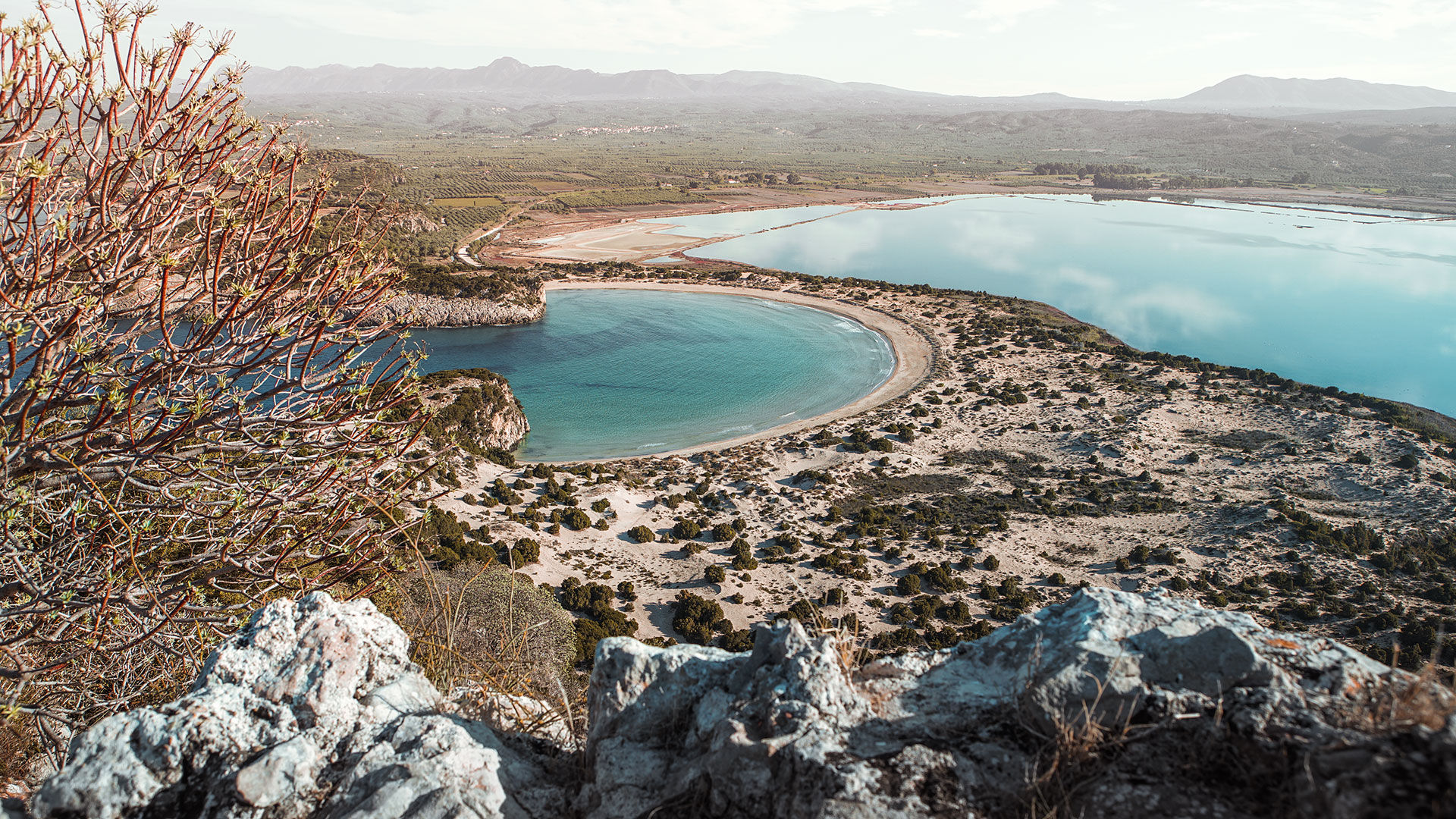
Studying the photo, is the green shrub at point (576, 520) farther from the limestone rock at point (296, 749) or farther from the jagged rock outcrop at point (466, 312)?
the jagged rock outcrop at point (466, 312)

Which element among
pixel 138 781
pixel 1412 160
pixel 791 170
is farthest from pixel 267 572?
pixel 1412 160

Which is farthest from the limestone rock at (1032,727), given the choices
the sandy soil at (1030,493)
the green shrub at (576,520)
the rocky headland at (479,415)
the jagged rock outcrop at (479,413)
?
the jagged rock outcrop at (479,413)

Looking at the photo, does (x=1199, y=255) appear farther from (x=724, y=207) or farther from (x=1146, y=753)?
(x=1146, y=753)

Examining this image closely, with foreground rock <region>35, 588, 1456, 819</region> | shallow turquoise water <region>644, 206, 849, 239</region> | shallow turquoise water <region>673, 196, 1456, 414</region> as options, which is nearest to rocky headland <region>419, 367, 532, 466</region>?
foreground rock <region>35, 588, 1456, 819</region>

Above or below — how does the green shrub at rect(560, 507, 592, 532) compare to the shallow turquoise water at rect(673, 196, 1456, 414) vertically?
below

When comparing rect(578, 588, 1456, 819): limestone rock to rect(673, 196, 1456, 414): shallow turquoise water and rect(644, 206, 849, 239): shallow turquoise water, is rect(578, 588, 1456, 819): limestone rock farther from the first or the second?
rect(644, 206, 849, 239): shallow turquoise water
